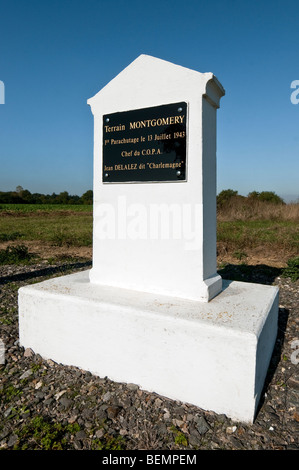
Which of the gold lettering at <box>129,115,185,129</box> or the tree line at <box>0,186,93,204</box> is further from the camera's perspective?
the tree line at <box>0,186,93,204</box>

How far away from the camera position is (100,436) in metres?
2.29

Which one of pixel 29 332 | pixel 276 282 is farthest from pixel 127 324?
pixel 276 282

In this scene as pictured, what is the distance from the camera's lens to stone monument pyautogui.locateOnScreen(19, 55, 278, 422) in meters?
2.57

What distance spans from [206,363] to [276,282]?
4.32 metres

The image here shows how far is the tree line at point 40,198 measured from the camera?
2364 inches

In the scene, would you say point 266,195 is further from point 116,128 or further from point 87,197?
point 87,197

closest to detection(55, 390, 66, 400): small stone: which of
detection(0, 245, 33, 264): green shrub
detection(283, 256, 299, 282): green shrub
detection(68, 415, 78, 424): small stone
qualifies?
detection(68, 415, 78, 424): small stone

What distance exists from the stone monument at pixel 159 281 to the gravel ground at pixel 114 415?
0.12 meters

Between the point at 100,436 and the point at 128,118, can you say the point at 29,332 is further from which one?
the point at 128,118

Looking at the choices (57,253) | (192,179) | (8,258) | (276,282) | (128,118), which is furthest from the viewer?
(57,253)

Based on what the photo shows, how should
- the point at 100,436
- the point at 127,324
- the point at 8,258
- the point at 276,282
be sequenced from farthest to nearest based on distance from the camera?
the point at 8,258 < the point at 276,282 < the point at 127,324 < the point at 100,436

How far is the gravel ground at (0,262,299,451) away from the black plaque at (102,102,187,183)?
6.65ft

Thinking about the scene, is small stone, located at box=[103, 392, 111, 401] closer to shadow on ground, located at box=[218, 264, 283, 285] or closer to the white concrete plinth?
the white concrete plinth

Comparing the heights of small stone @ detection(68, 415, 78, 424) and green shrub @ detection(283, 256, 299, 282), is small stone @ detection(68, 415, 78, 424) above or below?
below
